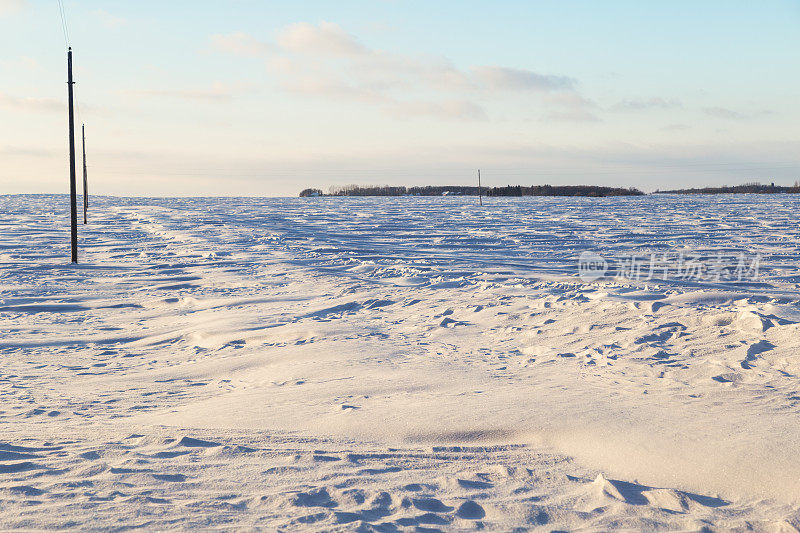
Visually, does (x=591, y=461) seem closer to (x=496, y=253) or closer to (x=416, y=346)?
(x=416, y=346)

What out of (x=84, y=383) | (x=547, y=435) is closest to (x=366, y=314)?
(x=84, y=383)

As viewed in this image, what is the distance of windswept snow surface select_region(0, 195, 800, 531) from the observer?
3.38 meters

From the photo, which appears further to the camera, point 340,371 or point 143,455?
point 340,371

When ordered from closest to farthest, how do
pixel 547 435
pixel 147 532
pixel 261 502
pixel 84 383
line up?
1. pixel 147 532
2. pixel 261 502
3. pixel 547 435
4. pixel 84 383

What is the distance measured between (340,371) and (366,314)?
2.99 metres

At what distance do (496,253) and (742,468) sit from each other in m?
12.9

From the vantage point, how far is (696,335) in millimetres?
7133

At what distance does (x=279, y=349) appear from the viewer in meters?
7.02

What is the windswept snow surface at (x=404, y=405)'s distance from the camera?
3379 millimetres

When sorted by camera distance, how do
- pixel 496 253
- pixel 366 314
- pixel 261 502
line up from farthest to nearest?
pixel 496 253
pixel 366 314
pixel 261 502

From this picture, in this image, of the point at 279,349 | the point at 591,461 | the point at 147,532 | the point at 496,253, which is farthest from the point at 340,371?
the point at 496,253

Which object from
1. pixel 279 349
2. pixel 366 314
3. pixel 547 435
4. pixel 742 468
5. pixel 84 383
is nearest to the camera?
pixel 742 468

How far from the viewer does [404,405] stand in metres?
5.09

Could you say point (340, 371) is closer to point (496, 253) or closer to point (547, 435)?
point (547, 435)
